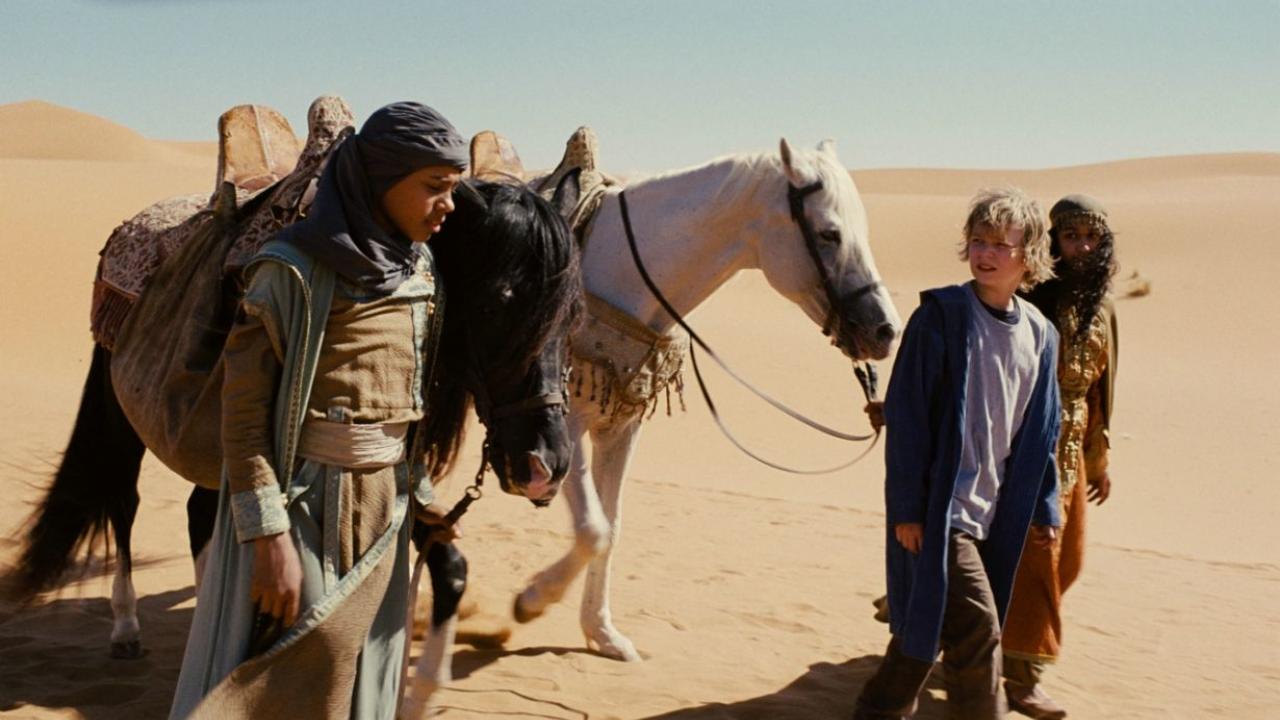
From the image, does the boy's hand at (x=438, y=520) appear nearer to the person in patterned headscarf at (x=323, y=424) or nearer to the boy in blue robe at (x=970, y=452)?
the person in patterned headscarf at (x=323, y=424)

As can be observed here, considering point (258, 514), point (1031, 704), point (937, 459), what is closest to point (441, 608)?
point (258, 514)

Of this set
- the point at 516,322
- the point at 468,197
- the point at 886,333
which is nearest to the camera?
the point at 516,322

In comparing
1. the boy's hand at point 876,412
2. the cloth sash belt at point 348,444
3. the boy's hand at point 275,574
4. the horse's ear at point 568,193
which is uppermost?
the horse's ear at point 568,193

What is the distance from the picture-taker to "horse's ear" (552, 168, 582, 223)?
15.3 ft

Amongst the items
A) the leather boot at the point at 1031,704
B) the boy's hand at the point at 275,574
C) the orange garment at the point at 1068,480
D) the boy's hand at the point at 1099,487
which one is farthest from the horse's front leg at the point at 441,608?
the boy's hand at the point at 1099,487

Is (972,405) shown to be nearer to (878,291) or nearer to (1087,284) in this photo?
(878,291)

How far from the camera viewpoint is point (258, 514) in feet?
7.73

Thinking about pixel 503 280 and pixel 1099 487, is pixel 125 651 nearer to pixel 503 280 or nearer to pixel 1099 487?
pixel 503 280

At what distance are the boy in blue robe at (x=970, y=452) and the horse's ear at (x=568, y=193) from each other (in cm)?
160

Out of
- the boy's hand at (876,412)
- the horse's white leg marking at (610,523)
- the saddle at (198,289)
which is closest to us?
the saddle at (198,289)

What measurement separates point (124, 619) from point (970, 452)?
3.48m

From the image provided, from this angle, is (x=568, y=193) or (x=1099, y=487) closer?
(x=568, y=193)

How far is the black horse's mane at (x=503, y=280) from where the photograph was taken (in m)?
2.79

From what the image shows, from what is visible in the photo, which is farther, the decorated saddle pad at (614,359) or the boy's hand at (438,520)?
the decorated saddle pad at (614,359)
